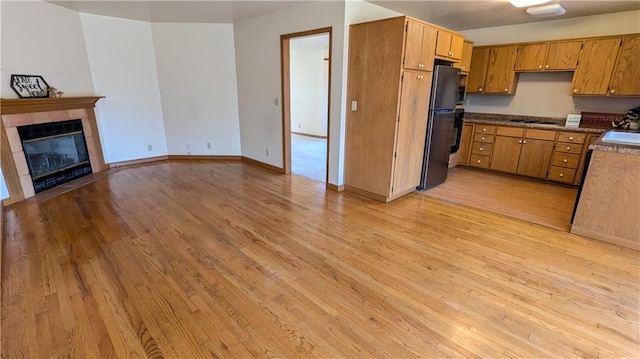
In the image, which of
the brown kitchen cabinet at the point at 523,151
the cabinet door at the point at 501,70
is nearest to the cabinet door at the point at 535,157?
the brown kitchen cabinet at the point at 523,151

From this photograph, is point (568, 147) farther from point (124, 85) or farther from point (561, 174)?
point (124, 85)

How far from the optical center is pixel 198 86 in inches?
213

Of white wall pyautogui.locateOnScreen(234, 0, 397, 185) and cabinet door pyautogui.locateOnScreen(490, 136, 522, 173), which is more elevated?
white wall pyautogui.locateOnScreen(234, 0, 397, 185)

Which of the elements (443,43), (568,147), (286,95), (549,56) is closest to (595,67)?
(549,56)

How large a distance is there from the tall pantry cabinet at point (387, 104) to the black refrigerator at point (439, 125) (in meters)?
0.10

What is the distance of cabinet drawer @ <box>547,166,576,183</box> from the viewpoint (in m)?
4.34

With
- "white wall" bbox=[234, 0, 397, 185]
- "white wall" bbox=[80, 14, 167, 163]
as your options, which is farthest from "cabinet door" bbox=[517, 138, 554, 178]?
"white wall" bbox=[80, 14, 167, 163]

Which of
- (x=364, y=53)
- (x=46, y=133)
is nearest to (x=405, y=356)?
(x=364, y=53)

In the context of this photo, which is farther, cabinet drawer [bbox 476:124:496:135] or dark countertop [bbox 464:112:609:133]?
cabinet drawer [bbox 476:124:496:135]

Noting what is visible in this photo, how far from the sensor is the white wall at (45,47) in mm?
3521

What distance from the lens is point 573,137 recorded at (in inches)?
167

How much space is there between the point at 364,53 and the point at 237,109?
2875mm

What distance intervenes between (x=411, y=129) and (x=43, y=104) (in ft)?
15.3

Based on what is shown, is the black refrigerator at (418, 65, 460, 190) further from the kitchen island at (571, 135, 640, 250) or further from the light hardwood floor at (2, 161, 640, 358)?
the kitchen island at (571, 135, 640, 250)
